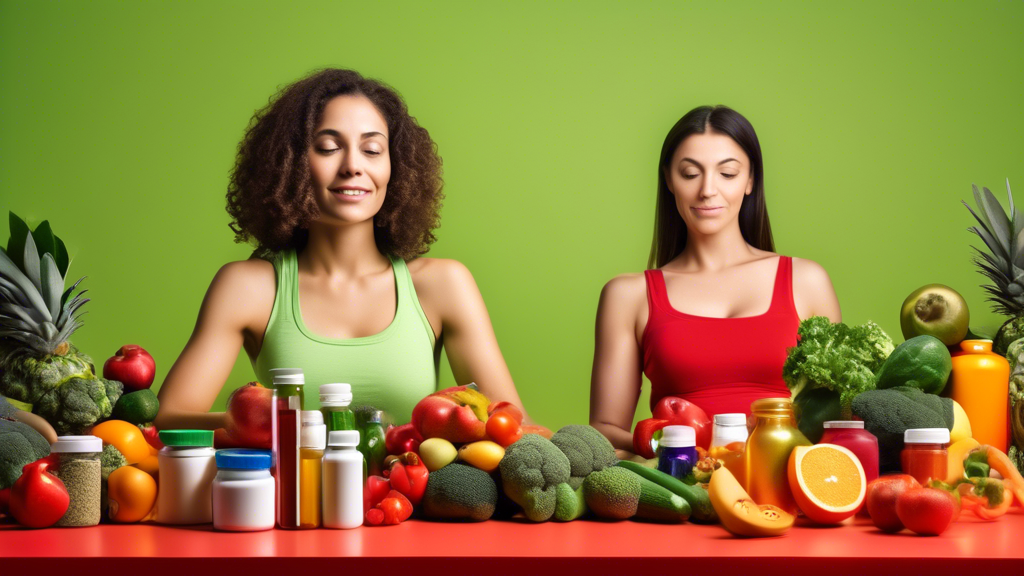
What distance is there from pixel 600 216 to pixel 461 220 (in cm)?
62

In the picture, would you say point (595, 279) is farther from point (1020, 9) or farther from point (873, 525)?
point (873, 525)

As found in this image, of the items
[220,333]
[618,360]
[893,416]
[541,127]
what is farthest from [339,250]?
[541,127]

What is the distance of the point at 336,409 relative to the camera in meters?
1.39

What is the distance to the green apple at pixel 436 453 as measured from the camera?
142 centimetres

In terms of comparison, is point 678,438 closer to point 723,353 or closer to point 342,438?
point 342,438

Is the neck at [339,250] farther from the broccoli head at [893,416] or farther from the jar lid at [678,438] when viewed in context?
the broccoli head at [893,416]

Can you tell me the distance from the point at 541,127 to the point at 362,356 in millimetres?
2378

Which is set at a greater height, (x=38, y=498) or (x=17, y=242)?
(x=17, y=242)

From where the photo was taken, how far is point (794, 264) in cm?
267

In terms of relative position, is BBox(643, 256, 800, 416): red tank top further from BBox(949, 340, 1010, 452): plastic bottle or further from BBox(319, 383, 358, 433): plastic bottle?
BBox(319, 383, 358, 433): plastic bottle

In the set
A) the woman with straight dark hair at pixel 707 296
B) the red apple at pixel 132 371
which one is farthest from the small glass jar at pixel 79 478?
the woman with straight dark hair at pixel 707 296

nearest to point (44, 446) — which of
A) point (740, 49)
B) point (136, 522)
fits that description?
point (136, 522)

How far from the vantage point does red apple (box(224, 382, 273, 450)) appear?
4.56ft

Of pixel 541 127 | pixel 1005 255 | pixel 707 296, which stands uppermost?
pixel 541 127
